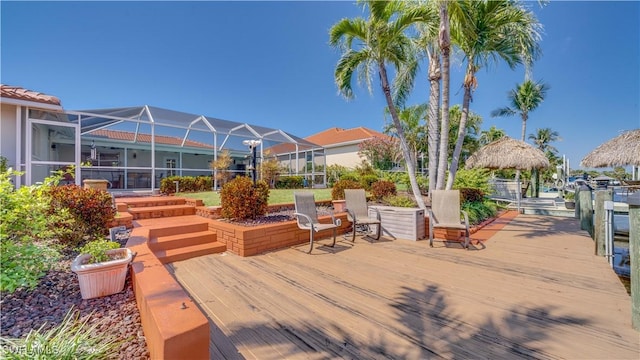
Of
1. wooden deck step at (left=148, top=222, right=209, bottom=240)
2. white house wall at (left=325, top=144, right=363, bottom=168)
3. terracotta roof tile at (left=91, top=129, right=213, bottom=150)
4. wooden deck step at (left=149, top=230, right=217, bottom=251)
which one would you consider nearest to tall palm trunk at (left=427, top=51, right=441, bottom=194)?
wooden deck step at (left=149, top=230, right=217, bottom=251)

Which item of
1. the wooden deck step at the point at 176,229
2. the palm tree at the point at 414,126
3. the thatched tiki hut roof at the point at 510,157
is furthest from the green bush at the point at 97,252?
the palm tree at the point at 414,126

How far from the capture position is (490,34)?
6242 millimetres

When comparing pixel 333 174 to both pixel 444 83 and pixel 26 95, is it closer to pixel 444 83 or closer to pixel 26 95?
pixel 444 83

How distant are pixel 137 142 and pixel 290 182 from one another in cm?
918

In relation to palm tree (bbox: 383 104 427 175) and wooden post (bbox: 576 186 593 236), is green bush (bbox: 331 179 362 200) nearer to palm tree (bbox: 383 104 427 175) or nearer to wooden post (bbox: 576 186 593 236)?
wooden post (bbox: 576 186 593 236)

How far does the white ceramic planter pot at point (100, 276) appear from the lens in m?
2.73

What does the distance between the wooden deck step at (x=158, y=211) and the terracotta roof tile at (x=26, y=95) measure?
4.19m

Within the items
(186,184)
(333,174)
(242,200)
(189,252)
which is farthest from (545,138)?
(189,252)

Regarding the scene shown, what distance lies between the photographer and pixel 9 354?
1.66 metres

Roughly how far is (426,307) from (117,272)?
368cm

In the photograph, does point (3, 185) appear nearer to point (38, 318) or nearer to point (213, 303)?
point (38, 318)

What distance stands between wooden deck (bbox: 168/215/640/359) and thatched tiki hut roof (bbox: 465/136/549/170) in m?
5.98

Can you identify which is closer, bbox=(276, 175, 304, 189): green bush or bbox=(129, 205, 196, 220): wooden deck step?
bbox=(129, 205, 196, 220): wooden deck step

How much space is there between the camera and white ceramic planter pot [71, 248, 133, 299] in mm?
2734
